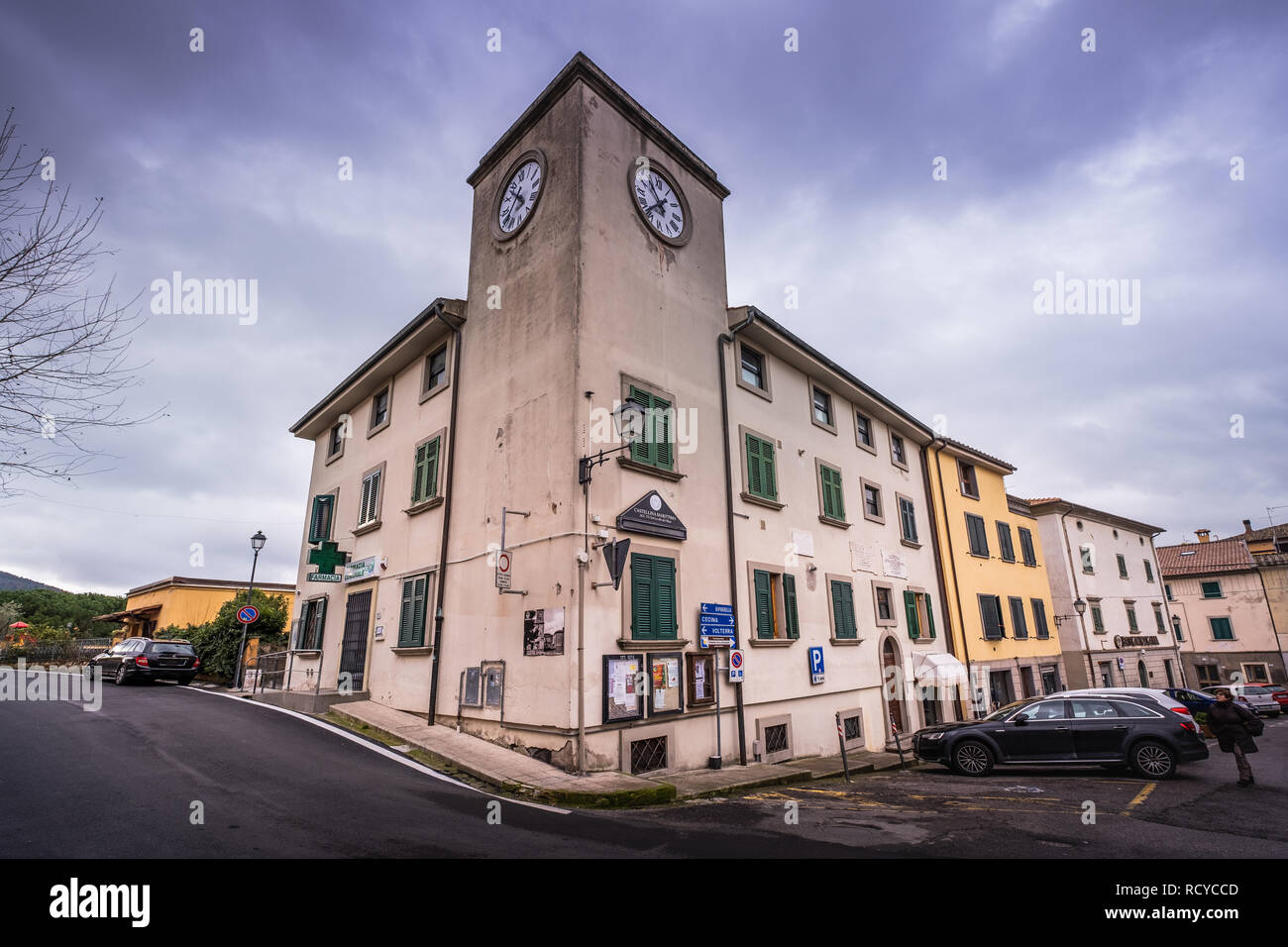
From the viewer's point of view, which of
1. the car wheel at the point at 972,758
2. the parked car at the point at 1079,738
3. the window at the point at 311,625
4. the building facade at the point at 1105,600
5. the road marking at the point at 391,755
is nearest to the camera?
the road marking at the point at 391,755

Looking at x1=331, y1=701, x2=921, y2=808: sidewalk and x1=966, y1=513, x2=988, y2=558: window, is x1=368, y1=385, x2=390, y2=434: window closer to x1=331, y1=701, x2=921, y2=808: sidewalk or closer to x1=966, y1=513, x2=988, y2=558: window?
x1=331, y1=701, x2=921, y2=808: sidewalk

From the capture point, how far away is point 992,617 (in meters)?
23.5

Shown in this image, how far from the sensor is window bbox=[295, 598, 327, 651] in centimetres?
1723

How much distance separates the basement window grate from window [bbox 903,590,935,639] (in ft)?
38.1

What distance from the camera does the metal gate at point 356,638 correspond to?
50.0 feet

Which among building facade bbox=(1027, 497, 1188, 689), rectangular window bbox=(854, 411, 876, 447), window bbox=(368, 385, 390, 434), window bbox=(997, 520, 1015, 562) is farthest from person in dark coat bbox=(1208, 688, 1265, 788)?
building facade bbox=(1027, 497, 1188, 689)

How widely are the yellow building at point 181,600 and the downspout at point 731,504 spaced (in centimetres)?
2811

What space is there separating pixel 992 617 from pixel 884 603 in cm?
762

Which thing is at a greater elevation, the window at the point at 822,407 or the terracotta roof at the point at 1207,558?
the window at the point at 822,407

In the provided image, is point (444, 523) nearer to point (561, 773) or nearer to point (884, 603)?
point (561, 773)

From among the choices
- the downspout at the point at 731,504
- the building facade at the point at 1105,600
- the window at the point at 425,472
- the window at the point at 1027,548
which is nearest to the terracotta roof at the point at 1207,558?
the building facade at the point at 1105,600

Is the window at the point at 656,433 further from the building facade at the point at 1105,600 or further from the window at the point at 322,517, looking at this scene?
the building facade at the point at 1105,600

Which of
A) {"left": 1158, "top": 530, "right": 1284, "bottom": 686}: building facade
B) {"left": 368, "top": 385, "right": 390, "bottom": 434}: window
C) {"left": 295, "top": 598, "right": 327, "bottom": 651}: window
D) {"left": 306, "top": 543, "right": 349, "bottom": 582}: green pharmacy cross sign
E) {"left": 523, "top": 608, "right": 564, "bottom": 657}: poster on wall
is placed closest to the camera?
{"left": 523, "top": 608, "right": 564, "bottom": 657}: poster on wall

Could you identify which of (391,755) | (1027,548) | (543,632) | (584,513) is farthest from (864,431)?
(391,755)
